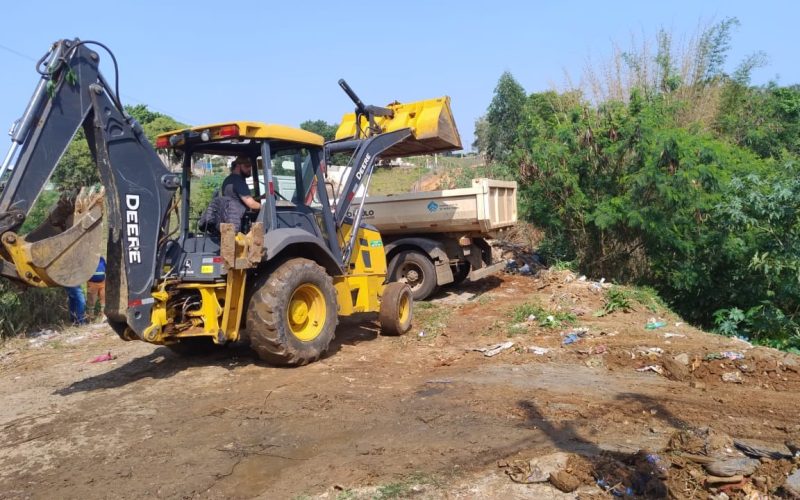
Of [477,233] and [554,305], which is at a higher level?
[477,233]

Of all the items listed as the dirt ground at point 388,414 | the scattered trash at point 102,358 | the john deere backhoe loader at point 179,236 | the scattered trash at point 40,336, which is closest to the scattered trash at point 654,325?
the dirt ground at point 388,414

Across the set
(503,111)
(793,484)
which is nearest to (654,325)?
(793,484)

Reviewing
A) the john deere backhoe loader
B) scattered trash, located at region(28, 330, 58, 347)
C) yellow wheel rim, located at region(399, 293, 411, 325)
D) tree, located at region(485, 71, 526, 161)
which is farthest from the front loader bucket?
tree, located at region(485, 71, 526, 161)

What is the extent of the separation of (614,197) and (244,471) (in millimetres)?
8109

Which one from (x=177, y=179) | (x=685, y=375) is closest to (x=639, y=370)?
(x=685, y=375)

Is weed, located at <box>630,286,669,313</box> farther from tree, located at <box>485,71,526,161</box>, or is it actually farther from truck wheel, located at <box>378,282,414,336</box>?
tree, located at <box>485,71,526,161</box>

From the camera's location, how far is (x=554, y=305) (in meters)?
8.62

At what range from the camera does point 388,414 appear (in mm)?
4879

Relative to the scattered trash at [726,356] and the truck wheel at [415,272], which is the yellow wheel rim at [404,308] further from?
the scattered trash at [726,356]

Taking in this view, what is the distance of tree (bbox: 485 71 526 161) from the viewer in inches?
1160

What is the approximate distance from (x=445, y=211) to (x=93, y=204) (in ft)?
18.8

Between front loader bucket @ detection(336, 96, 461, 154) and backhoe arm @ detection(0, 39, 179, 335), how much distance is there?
415 centimetres

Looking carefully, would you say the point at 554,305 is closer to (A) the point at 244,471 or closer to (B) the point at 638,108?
(B) the point at 638,108

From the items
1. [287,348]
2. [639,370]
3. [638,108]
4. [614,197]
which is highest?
[638,108]
